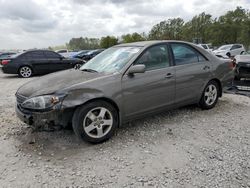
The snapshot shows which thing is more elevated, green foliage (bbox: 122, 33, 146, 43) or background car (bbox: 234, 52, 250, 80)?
green foliage (bbox: 122, 33, 146, 43)

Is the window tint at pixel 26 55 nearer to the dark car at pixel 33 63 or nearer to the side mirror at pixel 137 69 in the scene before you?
the dark car at pixel 33 63

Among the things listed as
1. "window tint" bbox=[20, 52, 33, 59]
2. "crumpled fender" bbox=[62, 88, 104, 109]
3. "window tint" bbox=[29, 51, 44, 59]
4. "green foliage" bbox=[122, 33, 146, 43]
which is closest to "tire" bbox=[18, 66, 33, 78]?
"window tint" bbox=[20, 52, 33, 59]

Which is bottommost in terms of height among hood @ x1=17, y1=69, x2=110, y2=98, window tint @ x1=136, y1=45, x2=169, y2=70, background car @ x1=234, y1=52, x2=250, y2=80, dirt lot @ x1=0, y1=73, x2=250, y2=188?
dirt lot @ x1=0, y1=73, x2=250, y2=188

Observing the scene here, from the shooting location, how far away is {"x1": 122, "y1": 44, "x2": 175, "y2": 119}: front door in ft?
12.8

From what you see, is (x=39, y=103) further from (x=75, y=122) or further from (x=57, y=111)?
(x=75, y=122)

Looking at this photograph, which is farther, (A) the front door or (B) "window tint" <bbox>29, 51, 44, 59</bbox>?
(B) "window tint" <bbox>29, 51, 44, 59</bbox>

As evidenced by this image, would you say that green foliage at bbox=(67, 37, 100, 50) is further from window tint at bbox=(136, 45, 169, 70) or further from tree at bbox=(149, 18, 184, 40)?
window tint at bbox=(136, 45, 169, 70)

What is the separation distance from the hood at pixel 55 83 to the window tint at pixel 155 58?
776 millimetres

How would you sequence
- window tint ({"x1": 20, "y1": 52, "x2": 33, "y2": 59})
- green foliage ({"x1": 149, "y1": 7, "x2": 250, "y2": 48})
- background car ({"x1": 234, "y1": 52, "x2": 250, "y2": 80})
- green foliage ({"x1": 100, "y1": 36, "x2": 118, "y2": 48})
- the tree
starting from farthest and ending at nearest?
the tree → green foliage ({"x1": 100, "y1": 36, "x2": 118, "y2": 48}) → green foliage ({"x1": 149, "y1": 7, "x2": 250, "y2": 48}) → window tint ({"x1": 20, "y1": 52, "x2": 33, "y2": 59}) → background car ({"x1": 234, "y1": 52, "x2": 250, "y2": 80})

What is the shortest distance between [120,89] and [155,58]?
38.9 inches

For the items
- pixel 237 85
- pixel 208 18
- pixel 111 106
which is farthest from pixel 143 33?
pixel 111 106

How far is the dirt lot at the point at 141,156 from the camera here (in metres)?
2.85

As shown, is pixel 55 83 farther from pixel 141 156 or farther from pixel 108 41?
pixel 108 41

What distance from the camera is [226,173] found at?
9.61ft
